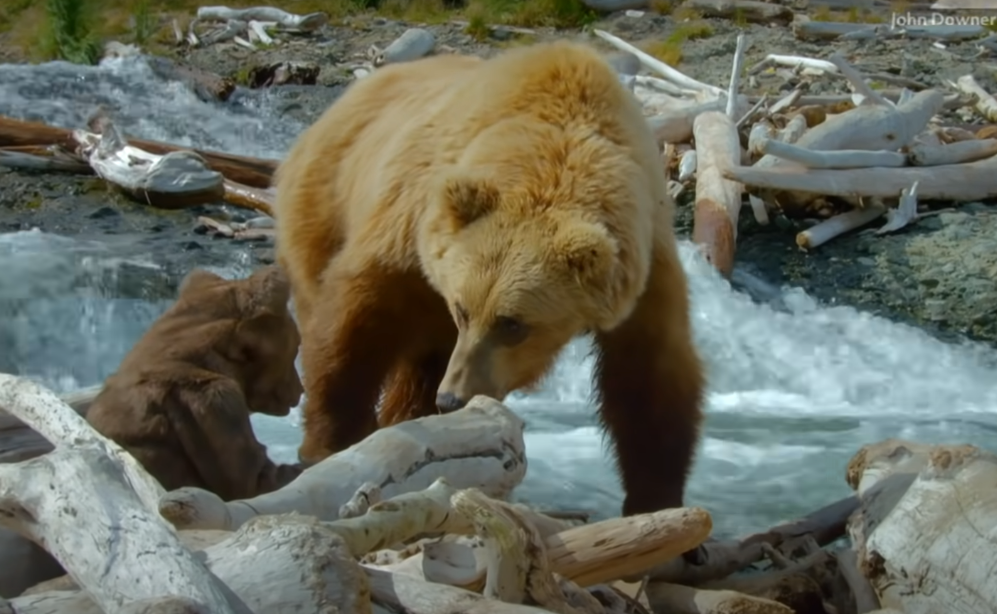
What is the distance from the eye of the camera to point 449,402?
13.8ft

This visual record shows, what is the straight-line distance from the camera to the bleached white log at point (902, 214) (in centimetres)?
995

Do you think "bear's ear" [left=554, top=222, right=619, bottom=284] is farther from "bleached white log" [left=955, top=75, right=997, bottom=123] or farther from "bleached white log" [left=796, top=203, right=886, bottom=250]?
"bleached white log" [left=955, top=75, right=997, bottom=123]

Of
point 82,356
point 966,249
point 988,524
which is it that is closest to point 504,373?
point 988,524

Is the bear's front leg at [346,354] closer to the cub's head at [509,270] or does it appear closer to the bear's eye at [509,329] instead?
the cub's head at [509,270]

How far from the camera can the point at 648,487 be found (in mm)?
4844

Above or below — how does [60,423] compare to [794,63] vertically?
above

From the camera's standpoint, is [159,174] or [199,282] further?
[159,174]

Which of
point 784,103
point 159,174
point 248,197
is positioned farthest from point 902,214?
point 159,174

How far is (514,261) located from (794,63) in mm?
10728

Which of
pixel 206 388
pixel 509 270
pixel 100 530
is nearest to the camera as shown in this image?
pixel 100 530

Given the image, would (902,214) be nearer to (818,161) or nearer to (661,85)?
(818,161)

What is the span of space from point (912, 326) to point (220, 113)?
810 cm

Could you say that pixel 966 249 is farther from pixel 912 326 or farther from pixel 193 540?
pixel 193 540

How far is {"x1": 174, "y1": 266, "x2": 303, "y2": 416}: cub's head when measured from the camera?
398cm
